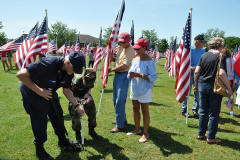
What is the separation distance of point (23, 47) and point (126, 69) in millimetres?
3806

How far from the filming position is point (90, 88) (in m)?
4.34

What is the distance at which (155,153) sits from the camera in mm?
3941

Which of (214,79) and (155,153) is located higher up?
(214,79)

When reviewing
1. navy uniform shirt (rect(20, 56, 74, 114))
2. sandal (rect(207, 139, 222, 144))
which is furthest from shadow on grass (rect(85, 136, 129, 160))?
sandal (rect(207, 139, 222, 144))

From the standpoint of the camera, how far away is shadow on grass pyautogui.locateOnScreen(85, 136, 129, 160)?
378 centimetres

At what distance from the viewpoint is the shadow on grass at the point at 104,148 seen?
3.78 m

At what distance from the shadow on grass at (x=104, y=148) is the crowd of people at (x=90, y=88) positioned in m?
0.21

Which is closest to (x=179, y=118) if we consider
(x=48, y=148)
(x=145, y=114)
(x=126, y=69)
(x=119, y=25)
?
(x=145, y=114)

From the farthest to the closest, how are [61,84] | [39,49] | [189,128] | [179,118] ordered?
[179,118] → [39,49] → [189,128] → [61,84]

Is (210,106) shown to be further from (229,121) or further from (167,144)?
(229,121)

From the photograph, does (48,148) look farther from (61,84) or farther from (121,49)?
(121,49)

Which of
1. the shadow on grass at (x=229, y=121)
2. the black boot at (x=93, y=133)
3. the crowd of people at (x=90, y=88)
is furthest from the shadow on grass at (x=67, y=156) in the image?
the shadow on grass at (x=229, y=121)

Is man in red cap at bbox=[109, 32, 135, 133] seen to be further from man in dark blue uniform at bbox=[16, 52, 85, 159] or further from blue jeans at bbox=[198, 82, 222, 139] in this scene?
blue jeans at bbox=[198, 82, 222, 139]

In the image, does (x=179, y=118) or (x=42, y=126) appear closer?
(x=42, y=126)
